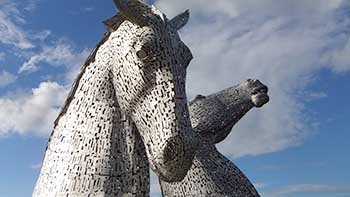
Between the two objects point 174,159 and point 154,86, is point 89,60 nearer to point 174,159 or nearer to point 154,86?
point 154,86

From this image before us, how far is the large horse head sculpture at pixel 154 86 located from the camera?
58.1 inches

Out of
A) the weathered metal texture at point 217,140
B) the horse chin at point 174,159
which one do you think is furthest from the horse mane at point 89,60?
the weathered metal texture at point 217,140

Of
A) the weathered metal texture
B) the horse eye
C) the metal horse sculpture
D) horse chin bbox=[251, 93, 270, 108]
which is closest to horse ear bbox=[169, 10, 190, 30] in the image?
the metal horse sculpture

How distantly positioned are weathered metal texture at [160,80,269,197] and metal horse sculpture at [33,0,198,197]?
4.34ft

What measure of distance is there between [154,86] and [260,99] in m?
2.32

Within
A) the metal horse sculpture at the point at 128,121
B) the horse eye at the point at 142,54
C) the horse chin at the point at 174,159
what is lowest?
the horse chin at the point at 174,159

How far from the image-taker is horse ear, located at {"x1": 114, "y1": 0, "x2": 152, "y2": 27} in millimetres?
1584

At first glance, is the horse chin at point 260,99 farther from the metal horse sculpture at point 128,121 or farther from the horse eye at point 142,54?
the horse eye at point 142,54

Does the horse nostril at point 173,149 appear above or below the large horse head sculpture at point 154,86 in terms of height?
below

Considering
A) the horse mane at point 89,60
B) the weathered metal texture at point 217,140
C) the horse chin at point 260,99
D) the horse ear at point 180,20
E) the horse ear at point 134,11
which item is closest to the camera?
the horse ear at point 134,11

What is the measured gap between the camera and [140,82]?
154cm

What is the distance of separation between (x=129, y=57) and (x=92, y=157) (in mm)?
346

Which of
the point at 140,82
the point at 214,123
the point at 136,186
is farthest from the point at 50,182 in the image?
the point at 214,123

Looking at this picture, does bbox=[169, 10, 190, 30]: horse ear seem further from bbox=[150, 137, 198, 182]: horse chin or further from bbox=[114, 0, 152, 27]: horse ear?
bbox=[150, 137, 198, 182]: horse chin
